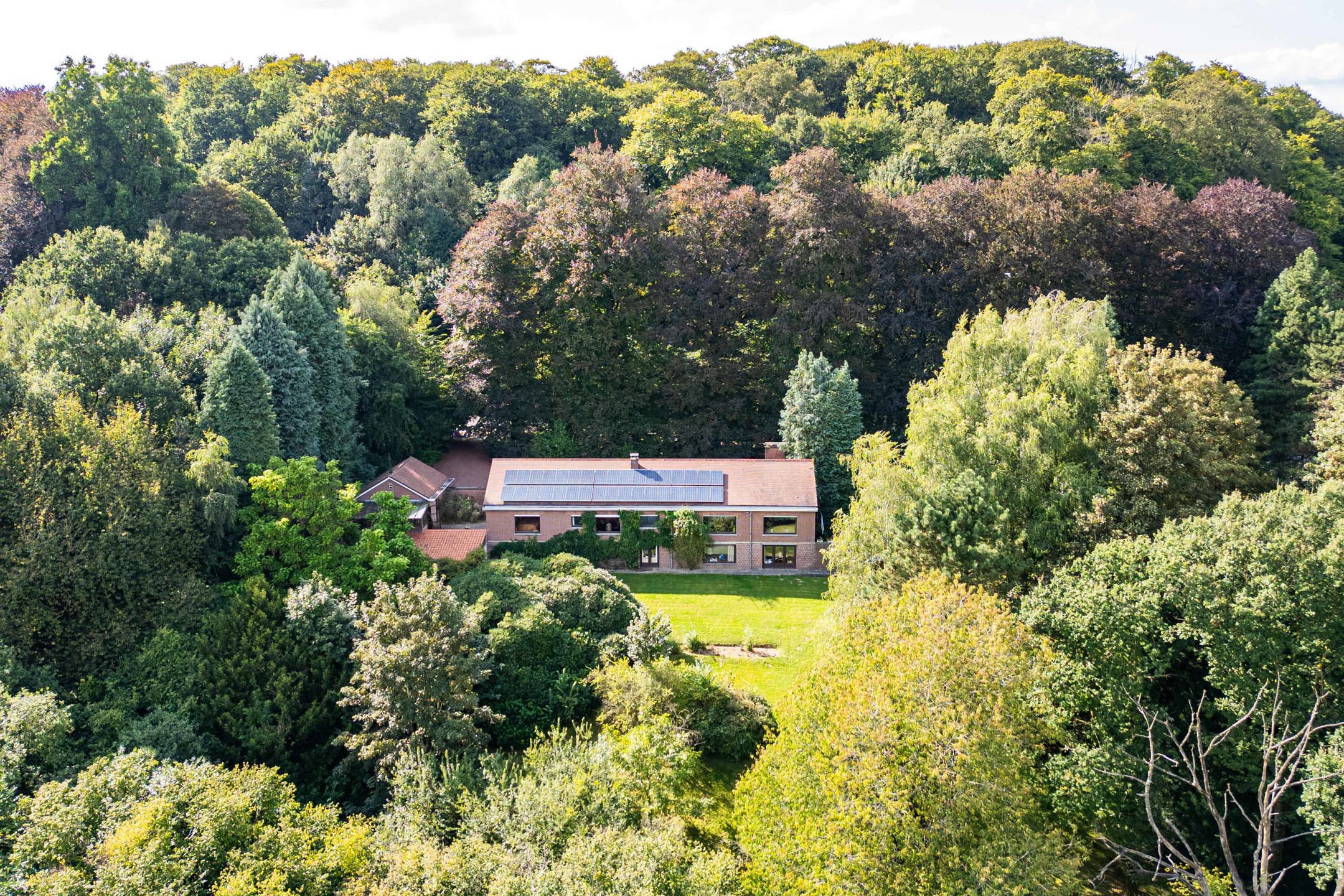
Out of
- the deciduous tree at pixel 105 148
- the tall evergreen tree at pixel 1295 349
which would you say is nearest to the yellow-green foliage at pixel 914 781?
the tall evergreen tree at pixel 1295 349

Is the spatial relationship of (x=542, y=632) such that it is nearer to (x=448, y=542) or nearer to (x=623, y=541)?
(x=448, y=542)

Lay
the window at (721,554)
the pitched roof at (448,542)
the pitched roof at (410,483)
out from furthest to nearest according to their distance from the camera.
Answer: the pitched roof at (410,483)
the window at (721,554)
the pitched roof at (448,542)

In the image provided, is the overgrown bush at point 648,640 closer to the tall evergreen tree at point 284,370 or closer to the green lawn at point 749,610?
the green lawn at point 749,610

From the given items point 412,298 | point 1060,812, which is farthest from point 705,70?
point 1060,812

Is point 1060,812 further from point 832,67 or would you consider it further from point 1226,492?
point 832,67

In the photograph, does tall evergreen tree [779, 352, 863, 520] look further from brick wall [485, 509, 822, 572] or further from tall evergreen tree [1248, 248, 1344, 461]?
tall evergreen tree [1248, 248, 1344, 461]

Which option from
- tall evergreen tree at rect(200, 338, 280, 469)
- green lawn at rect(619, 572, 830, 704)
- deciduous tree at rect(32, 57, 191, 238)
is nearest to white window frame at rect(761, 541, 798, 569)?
green lawn at rect(619, 572, 830, 704)
